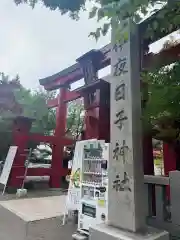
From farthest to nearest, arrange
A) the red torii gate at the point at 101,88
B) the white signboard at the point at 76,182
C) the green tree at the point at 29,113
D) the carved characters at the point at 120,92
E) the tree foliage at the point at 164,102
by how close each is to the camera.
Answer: the green tree at the point at 29,113
the white signboard at the point at 76,182
the red torii gate at the point at 101,88
the carved characters at the point at 120,92
the tree foliage at the point at 164,102

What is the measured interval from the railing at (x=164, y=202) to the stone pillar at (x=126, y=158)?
9.6 inches

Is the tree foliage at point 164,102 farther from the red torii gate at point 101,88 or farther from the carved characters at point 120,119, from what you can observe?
the red torii gate at point 101,88

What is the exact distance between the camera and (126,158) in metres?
2.63

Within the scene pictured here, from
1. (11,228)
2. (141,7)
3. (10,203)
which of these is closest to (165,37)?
(141,7)

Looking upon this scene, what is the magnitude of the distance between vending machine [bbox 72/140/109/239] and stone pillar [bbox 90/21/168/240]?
751 mm

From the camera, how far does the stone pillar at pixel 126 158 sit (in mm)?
2502

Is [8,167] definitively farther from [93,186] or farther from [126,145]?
[126,145]

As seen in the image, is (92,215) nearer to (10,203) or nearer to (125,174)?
(125,174)

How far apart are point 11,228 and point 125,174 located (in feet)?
8.93

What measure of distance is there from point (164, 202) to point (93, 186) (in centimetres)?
122

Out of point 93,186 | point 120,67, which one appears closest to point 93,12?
point 120,67

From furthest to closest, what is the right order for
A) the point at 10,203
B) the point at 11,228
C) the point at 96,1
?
the point at 10,203 < the point at 11,228 < the point at 96,1

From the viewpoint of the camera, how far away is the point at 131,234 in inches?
95.7

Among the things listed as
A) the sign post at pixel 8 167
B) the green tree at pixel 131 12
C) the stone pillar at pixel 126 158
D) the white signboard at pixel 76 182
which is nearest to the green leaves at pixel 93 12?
the green tree at pixel 131 12
